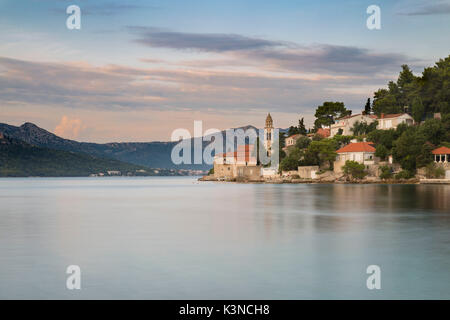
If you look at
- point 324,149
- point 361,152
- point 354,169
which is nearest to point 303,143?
point 324,149

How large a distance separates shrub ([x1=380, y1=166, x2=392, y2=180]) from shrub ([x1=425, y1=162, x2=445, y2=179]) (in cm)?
462

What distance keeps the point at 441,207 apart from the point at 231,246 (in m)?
16.4

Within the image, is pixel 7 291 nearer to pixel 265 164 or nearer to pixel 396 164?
pixel 396 164

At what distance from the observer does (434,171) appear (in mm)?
57688

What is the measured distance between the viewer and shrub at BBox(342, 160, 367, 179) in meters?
62.2

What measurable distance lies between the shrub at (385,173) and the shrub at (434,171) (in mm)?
4619

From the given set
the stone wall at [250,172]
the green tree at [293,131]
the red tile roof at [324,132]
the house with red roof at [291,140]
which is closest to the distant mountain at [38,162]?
the stone wall at [250,172]

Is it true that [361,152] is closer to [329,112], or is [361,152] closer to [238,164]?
[329,112]

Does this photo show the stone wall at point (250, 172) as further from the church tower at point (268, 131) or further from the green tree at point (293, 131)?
the green tree at point (293, 131)

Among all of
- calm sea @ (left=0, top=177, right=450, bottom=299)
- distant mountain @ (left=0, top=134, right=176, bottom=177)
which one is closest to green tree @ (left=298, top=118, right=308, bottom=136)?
calm sea @ (left=0, top=177, right=450, bottom=299)

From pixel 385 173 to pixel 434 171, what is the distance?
5.80 meters

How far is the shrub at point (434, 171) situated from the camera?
57500 millimetres

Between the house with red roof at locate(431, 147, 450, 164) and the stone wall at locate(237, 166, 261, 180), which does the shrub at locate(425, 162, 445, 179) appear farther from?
the stone wall at locate(237, 166, 261, 180)

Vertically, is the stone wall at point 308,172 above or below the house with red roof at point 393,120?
below
